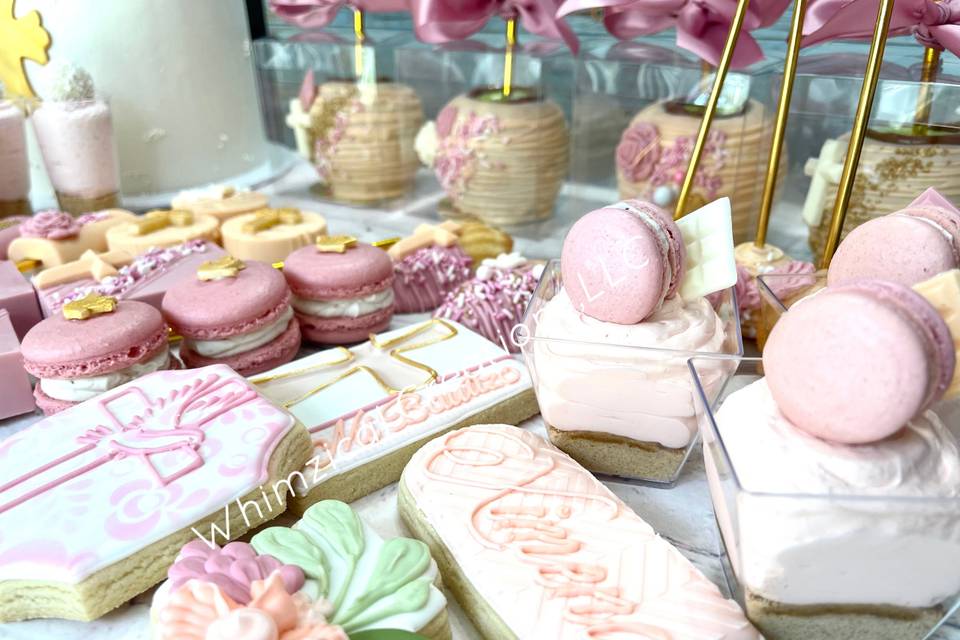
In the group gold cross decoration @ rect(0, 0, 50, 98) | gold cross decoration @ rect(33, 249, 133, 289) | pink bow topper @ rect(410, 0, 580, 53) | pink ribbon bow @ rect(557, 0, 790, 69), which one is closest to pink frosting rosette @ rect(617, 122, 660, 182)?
pink ribbon bow @ rect(557, 0, 790, 69)

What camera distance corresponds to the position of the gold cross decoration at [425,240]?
1677mm

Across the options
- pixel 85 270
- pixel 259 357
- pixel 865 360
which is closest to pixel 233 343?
pixel 259 357

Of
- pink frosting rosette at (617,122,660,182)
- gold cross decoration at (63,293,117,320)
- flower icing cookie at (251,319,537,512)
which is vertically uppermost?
pink frosting rosette at (617,122,660,182)

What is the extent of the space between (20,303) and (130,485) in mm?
725

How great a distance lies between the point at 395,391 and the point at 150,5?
143 centimetres

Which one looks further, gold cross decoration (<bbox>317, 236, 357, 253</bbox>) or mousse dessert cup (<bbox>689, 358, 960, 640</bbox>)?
gold cross decoration (<bbox>317, 236, 357, 253</bbox>)

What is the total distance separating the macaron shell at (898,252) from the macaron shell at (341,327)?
858 mm

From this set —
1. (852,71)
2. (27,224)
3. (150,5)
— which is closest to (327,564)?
(27,224)

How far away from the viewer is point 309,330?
1504mm

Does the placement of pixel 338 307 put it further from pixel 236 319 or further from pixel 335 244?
pixel 236 319

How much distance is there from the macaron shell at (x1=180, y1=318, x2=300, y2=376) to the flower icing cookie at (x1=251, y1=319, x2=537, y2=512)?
0.34ft

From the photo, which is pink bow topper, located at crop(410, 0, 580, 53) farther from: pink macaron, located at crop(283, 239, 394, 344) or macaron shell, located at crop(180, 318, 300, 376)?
macaron shell, located at crop(180, 318, 300, 376)

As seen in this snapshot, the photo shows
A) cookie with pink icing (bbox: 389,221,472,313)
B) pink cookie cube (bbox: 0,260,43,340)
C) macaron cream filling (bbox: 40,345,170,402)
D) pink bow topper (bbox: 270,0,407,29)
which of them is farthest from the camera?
pink bow topper (bbox: 270,0,407,29)

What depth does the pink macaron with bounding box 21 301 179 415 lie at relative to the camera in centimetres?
118
